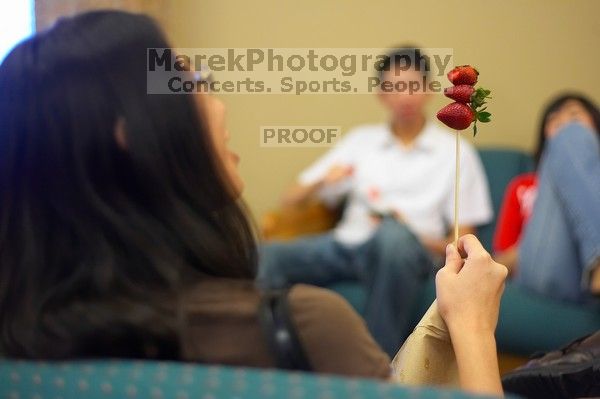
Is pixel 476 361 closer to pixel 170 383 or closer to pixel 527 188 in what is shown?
pixel 170 383

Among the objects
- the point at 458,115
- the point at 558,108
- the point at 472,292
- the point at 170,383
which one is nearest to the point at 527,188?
the point at 558,108

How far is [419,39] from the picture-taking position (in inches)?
126

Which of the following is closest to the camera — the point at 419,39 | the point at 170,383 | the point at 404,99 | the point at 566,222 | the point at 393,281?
the point at 170,383

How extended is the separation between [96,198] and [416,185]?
223 centimetres

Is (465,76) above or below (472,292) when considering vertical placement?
above

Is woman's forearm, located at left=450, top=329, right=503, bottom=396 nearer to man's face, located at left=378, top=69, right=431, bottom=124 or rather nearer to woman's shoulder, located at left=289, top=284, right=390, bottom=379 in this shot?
woman's shoulder, located at left=289, top=284, right=390, bottom=379

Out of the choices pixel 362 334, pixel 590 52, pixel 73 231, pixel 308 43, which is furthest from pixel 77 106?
pixel 590 52

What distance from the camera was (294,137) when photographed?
3.59 meters

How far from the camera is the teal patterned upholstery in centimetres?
69

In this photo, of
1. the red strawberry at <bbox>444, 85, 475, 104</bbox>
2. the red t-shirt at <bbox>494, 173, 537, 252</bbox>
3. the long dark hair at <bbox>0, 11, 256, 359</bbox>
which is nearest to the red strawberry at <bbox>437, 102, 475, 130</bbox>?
the red strawberry at <bbox>444, 85, 475, 104</bbox>

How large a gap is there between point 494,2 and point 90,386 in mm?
2723

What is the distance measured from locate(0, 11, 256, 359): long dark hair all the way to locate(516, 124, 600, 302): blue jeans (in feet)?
5.10

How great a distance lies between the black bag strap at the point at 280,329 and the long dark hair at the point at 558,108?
212cm

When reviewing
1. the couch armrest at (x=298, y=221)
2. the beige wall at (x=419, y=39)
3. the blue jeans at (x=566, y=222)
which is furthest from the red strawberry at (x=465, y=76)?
the beige wall at (x=419, y=39)
